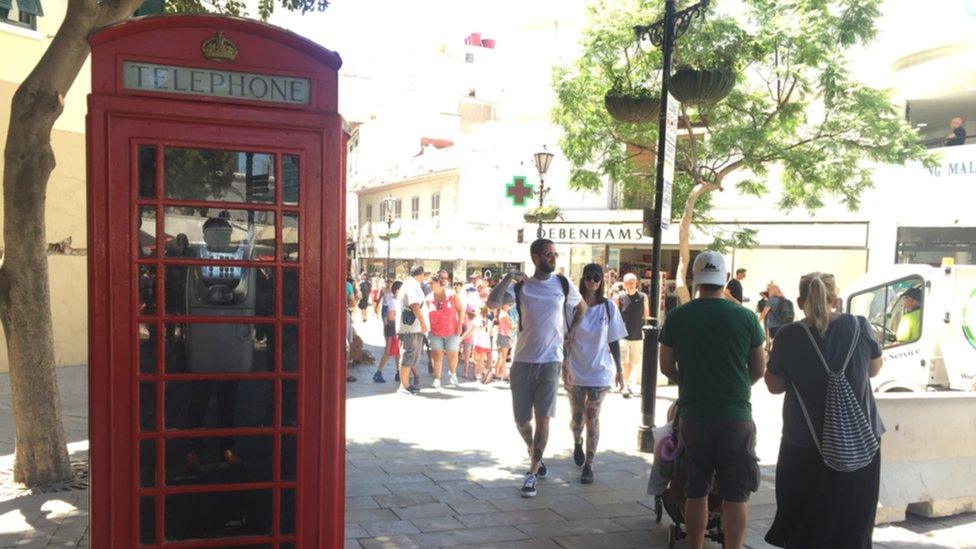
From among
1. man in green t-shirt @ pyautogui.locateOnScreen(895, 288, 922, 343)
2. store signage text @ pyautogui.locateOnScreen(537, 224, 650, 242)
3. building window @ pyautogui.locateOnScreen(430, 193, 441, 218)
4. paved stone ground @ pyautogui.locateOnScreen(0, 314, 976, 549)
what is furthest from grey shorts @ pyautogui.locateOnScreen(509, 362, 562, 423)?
building window @ pyautogui.locateOnScreen(430, 193, 441, 218)

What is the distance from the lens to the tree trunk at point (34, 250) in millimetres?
5273

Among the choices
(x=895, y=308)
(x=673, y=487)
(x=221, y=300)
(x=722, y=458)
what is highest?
(x=221, y=300)

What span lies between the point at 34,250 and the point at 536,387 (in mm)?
3804

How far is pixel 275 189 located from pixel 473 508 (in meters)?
3.06

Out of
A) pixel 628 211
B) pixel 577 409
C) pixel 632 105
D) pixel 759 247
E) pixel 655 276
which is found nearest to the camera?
pixel 577 409

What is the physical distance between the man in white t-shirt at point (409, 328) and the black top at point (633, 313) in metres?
2.92

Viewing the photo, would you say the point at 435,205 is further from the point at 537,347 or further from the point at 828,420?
the point at 828,420

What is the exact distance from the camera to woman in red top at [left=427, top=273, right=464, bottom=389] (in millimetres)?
11047

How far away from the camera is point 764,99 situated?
13492 millimetres

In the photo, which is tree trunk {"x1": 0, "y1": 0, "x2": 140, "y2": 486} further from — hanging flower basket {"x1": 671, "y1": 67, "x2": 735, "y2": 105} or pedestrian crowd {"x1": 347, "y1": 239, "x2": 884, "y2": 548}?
hanging flower basket {"x1": 671, "y1": 67, "x2": 735, "y2": 105}

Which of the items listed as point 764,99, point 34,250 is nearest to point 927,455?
point 34,250

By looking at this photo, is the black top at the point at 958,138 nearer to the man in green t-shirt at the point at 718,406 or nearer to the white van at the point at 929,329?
the white van at the point at 929,329

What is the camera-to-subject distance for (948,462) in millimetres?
5551

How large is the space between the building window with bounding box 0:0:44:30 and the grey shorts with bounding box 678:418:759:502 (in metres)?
10.0
